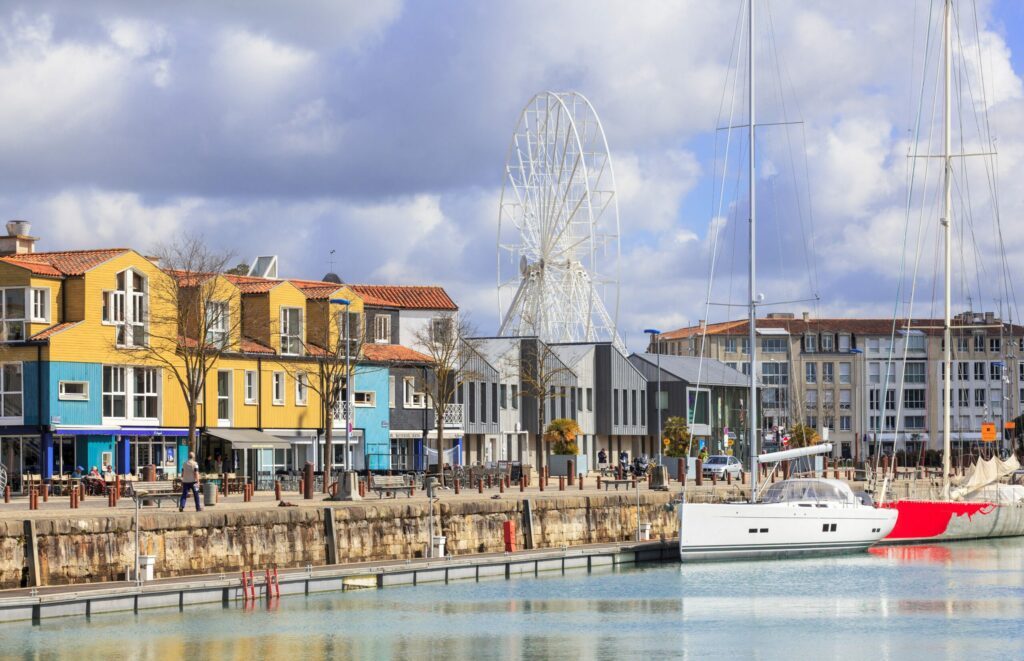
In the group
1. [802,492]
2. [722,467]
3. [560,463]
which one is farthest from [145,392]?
[722,467]

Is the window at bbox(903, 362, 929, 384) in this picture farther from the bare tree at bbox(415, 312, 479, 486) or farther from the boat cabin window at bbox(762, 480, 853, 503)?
the boat cabin window at bbox(762, 480, 853, 503)

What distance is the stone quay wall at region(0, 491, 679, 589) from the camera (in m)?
39.9

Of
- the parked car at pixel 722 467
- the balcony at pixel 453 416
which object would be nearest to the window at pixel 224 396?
the balcony at pixel 453 416

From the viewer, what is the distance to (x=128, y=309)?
69375mm

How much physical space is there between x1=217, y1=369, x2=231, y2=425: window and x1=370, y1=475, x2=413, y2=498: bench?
1242cm

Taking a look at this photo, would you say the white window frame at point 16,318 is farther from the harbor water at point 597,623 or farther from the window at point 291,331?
the harbor water at point 597,623

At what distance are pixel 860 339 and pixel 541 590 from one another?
13684 centimetres

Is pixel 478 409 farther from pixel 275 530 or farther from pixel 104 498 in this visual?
pixel 275 530

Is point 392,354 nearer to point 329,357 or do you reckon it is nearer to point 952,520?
point 329,357

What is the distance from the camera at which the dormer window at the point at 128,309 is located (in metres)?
68.7

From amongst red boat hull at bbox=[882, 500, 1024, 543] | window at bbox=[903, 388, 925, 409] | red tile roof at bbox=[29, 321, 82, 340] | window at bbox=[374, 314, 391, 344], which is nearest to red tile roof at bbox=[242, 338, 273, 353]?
red tile roof at bbox=[29, 321, 82, 340]

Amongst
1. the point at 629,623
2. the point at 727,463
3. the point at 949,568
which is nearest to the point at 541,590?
the point at 629,623

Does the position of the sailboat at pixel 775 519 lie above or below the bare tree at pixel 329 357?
below

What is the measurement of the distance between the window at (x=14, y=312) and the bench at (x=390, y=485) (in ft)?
49.4
